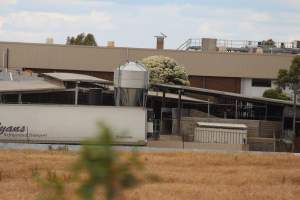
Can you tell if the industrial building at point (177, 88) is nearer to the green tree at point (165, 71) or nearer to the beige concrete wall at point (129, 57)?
the beige concrete wall at point (129, 57)

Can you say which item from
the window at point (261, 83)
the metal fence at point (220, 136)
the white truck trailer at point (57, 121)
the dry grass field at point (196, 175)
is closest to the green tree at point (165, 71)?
the window at point (261, 83)

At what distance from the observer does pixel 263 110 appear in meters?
51.4

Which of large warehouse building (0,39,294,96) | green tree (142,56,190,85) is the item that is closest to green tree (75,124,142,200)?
green tree (142,56,190,85)

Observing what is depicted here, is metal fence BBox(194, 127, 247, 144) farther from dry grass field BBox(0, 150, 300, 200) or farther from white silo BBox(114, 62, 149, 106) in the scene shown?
dry grass field BBox(0, 150, 300, 200)

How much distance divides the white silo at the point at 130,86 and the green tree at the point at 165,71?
2005cm

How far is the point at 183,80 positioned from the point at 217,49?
23.2 meters

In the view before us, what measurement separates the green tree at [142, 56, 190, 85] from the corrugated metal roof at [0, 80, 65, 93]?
16594 millimetres

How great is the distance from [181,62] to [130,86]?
1422 inches

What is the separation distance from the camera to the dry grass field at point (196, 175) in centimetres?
1683

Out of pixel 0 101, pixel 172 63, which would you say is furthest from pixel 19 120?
pixel 172 63

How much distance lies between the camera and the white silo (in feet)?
146

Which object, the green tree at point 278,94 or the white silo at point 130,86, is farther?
the green tree at point 278,94

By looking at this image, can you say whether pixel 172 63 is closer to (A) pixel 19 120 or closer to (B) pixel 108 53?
(B) pixel 108 53

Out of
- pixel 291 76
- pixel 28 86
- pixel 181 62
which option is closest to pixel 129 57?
pixel 181 62
